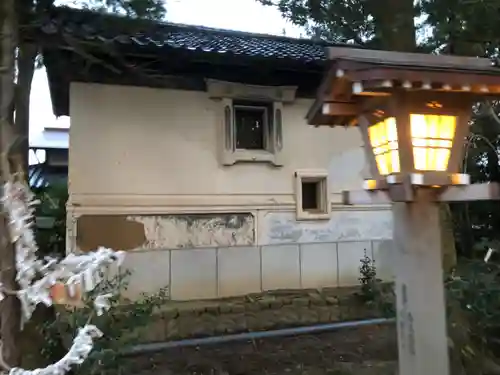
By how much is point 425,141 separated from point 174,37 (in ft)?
18.2

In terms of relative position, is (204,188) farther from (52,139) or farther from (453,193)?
(52,139)

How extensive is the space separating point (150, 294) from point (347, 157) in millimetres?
4336

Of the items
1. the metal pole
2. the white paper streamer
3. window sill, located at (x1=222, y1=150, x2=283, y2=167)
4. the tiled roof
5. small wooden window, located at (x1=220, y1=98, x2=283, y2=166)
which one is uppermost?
the tiled roof

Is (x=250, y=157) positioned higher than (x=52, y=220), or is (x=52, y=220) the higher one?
(x=250, y=157)

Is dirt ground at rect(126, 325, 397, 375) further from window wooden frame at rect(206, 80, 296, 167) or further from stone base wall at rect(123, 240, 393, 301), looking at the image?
window wooden frame at rect(206, 80, 296, 167)

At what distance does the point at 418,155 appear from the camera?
3.24m

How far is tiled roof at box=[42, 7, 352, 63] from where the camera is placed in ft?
16.2

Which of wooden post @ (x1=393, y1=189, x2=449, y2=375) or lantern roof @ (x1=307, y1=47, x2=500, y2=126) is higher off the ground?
lantern roof @ (x1=307, y1=47, x2=500, y2=126)

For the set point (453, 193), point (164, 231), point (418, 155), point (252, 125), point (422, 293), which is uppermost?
point (252, 125)

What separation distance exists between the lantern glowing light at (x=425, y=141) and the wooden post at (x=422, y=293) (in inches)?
8.3

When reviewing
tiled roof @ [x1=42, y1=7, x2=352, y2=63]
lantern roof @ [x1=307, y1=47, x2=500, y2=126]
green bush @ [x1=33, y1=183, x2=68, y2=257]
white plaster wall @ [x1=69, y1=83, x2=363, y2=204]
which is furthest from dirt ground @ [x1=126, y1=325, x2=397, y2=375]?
green bush @ [x1=33, y1=183, x2=68, y2=257]

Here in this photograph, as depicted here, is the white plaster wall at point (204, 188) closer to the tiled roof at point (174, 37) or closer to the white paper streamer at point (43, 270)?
the tiled roof at point (174, 37)

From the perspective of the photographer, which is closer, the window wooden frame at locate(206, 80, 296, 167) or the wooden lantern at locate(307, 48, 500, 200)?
the wooden lantern at locate(307, 48, 500, 200)

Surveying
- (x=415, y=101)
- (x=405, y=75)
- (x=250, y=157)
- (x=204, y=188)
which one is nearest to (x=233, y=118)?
(x=250, y=157)
